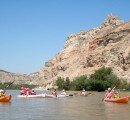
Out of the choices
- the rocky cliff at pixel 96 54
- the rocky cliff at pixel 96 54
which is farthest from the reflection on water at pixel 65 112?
the rocky cliff at pixel 96 54

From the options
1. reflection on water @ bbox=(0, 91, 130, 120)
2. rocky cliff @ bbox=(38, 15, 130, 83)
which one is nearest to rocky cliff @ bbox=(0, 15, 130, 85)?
rocky cliff @ bbox=(38, 15, 130, 83)

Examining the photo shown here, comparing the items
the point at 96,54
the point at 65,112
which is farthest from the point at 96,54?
the point at 65,112

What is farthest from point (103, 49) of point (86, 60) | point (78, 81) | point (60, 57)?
point (60, 57)

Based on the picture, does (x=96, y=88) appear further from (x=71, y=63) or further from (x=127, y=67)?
(x=71, y=63)

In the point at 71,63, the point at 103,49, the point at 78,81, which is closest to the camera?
the point at 78,81

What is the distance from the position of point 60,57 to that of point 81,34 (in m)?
20.1

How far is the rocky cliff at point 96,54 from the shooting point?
123938mm

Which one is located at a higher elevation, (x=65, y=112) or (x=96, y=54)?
(x=96, y=54)

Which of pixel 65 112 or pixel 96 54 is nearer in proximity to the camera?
pixel 65 112

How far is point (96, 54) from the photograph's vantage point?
452 ft

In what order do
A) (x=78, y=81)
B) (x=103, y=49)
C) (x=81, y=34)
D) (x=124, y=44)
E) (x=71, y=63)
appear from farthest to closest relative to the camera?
(x=81, y=34) → (x=71, y=63) → (x=103, y=49) → (x=124, y=44) → (x=78, y=81)

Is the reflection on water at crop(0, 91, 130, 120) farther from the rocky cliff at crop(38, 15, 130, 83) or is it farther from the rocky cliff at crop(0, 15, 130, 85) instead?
the rocky cliff at crop(38, 15, 130, 83)

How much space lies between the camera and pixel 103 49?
139 meters

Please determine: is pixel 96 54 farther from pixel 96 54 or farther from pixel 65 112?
pixel 65 112
